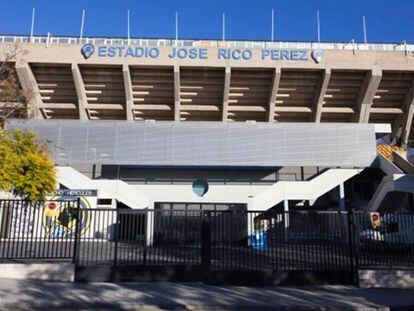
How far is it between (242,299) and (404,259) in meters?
5.93

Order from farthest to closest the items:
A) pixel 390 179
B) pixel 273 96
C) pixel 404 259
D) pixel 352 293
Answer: pixel 273 96 < pixel 390 179 < pixel 404 259 < pixel 352 293

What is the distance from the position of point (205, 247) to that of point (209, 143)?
67.6 ft

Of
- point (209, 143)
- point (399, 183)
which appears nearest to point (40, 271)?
point (209, 143)

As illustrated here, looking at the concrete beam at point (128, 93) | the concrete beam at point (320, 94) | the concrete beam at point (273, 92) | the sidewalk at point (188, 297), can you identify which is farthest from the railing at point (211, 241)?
the concrete beam at point (320, 94)

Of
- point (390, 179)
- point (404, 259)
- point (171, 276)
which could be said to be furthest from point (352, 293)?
point (390, 179)

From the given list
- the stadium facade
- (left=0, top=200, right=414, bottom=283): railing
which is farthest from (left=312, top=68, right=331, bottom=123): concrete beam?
(left=0, top=200, right=414, bottom=283): railing

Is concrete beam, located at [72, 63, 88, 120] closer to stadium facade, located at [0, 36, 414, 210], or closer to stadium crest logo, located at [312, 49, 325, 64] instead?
stadium facade, located at [0, 36, 414, 210]

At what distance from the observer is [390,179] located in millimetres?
26594

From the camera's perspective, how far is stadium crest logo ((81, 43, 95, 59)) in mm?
32500

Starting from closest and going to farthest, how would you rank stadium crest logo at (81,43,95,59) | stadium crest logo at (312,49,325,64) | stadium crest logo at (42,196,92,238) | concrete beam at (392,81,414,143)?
1. stadium crest logo at (42,196,92,238)
2. stadium crest logo at (81,43,95,59)
3. stadium crest logo at (312,49,325,64)
4. concrete beam at (392,81,414,143)

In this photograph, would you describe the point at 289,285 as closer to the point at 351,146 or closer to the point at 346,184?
the point at 351,146

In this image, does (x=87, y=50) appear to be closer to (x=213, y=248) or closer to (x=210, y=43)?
(x=210, y=43)

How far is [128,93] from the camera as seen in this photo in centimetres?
3478

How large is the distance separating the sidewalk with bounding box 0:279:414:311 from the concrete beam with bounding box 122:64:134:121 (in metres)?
24.7
